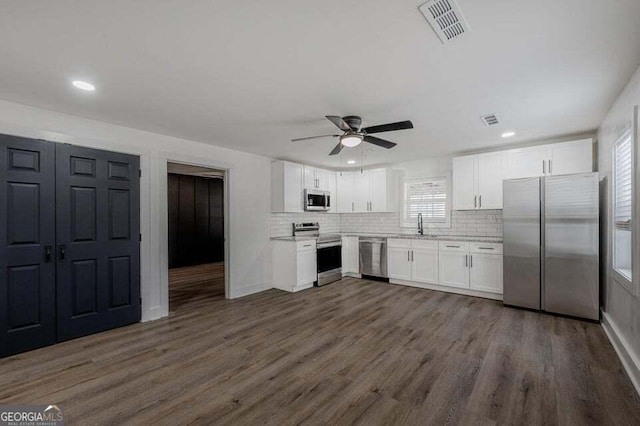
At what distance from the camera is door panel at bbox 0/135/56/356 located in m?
2.87

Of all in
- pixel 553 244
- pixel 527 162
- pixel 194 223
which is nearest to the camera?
pixel 553 244

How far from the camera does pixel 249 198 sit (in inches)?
204

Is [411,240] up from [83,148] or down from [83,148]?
down

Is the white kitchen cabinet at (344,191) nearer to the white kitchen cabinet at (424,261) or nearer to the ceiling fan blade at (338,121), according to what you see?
the white kitchen cabinet at (424,261)

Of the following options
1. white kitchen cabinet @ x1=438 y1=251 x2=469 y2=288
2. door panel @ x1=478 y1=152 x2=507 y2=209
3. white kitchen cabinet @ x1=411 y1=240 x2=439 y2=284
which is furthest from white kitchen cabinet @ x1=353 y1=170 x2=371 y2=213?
door panel @ x1=478 y1=152 x2=507 y2=209

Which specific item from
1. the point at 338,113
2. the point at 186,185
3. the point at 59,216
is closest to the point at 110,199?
the point at 59,216

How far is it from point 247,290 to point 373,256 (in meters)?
2.53

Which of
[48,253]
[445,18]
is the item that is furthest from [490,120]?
[48,253]

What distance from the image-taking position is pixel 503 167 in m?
4.60

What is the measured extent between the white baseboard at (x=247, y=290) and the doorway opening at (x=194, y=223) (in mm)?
1656

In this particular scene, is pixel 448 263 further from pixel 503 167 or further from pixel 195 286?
pixel 195 286

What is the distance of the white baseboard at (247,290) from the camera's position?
15.9ft

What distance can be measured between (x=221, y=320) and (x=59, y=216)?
2152mm

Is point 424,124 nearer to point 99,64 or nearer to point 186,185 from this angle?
point 99,64
